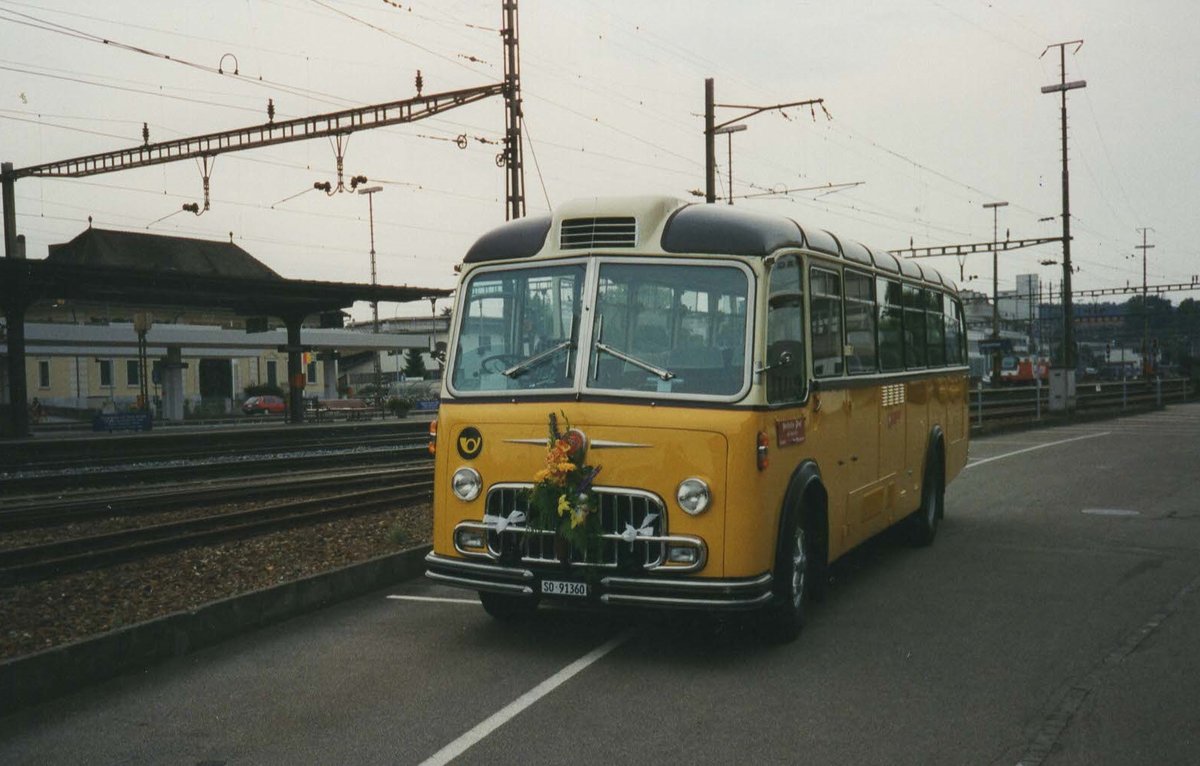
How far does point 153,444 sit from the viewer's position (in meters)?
30.2

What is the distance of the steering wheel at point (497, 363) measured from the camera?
8039 mm

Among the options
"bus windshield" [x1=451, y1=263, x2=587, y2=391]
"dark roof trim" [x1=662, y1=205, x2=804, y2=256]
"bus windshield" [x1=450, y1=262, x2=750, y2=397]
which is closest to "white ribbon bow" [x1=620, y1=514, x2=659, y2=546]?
"bus windshield" [x1=450, y1=262, x2=750, y2=397]

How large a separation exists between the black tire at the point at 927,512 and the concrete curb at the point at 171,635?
17.7 ft

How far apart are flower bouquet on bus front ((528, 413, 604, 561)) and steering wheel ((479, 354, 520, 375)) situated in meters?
0.83

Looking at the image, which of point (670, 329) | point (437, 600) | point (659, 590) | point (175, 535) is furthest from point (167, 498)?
point (659, 590)

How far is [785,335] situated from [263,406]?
6005 centimetres

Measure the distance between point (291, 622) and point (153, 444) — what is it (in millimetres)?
23062

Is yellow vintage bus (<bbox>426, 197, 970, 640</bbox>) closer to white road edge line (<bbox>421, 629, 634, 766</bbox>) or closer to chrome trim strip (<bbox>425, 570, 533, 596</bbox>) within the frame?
chrome trim strip (<bbox>425, 570, 533, 596</bbox>)

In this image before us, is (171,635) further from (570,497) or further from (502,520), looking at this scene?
(570,497)

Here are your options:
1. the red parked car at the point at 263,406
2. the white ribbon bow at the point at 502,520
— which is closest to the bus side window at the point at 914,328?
the white ribbon bow at the point at 502,520

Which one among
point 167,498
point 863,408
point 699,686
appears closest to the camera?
point 699,686

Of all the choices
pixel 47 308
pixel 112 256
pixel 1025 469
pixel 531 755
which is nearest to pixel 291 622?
pixel 531 755

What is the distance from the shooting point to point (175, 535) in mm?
13516

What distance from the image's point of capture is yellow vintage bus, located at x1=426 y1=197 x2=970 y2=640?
7.24 m
